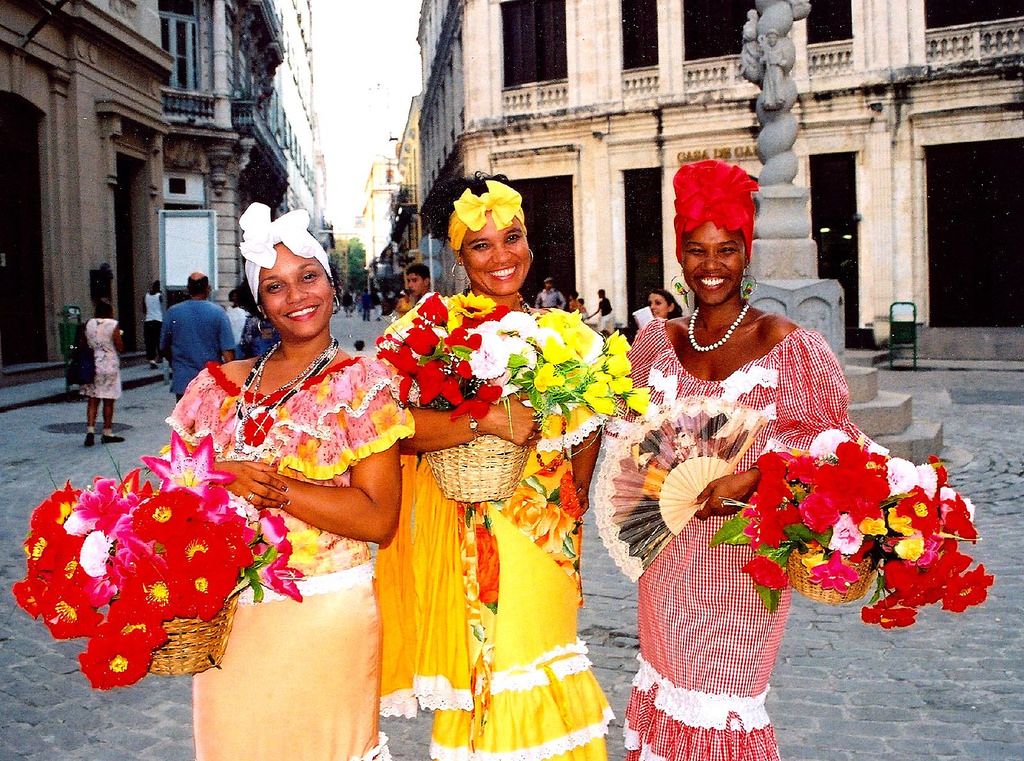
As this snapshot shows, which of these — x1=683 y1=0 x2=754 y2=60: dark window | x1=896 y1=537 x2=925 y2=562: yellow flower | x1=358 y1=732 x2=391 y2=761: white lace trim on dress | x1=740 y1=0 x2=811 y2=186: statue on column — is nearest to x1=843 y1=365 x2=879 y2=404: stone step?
x1=740 y1=0 x2=811 y2=186: statue on column

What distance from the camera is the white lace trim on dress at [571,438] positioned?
10.4 feet

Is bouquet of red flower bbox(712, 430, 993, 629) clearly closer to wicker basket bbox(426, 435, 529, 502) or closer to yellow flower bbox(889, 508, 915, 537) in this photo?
yellow flower bbox(889, 508, 915, 537)

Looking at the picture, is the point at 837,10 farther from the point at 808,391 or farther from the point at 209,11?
the point at 808,391

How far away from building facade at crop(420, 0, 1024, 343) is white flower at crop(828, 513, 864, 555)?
2148cm

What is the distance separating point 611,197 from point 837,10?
692cm

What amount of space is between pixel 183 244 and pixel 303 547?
62.0ft

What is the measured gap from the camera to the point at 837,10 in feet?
75.4

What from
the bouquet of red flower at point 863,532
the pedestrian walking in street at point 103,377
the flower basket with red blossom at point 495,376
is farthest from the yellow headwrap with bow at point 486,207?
the pedestrian walking in street at point 103,377

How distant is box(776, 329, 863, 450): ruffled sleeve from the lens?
2891mm

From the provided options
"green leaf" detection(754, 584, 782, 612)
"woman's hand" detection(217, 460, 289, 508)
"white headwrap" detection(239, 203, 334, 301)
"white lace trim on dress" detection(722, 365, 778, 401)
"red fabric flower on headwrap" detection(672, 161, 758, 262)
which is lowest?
"green leaf" detection(754, 584, 782, 612)

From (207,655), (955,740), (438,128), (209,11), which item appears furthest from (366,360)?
(438,128)

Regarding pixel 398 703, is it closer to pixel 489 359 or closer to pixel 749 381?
pixel 489 359

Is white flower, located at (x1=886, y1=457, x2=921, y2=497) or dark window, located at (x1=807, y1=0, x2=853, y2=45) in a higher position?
dark window, located at (x1=807, y1=0, x2=853, y2=45)

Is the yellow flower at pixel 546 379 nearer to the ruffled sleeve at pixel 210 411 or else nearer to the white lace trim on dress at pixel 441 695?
the ruffled sleeve at pixel 210 411
